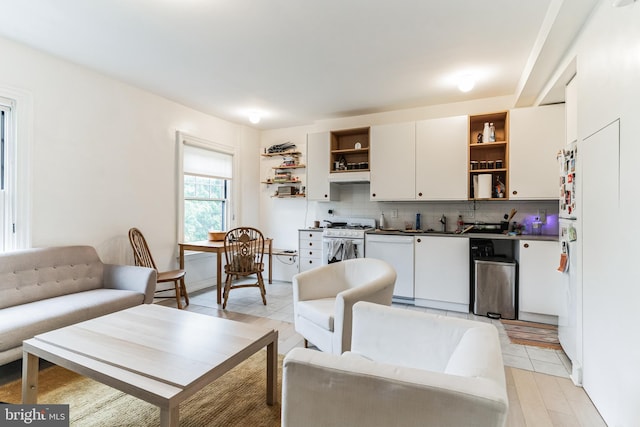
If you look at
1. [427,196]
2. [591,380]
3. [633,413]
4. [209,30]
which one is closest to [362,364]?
[633,413]

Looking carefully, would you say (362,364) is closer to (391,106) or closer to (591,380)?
(591,380)

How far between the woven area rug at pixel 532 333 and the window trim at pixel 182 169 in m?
3.94

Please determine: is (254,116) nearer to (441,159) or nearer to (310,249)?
(310,249)

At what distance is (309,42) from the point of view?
2518mm

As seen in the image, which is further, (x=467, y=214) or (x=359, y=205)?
(x=359, y=205)

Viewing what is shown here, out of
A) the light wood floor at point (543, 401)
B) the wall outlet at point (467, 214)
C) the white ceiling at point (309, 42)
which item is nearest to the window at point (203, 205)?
the white ceiling at point (309, 42)

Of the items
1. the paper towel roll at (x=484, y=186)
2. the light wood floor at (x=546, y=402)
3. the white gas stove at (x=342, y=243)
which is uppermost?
the paper towel roll at (x=484, y=186)

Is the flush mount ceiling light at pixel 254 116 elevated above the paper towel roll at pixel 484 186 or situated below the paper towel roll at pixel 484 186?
above

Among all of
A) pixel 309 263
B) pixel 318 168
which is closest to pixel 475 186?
pixel 318 168

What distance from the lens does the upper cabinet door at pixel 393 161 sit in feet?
12.8

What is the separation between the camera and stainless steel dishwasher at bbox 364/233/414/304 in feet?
12.1

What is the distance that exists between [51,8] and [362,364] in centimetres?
300

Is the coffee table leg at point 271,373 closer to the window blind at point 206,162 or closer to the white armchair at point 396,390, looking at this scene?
the white armchair at point 396,390

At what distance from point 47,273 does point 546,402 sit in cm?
385
